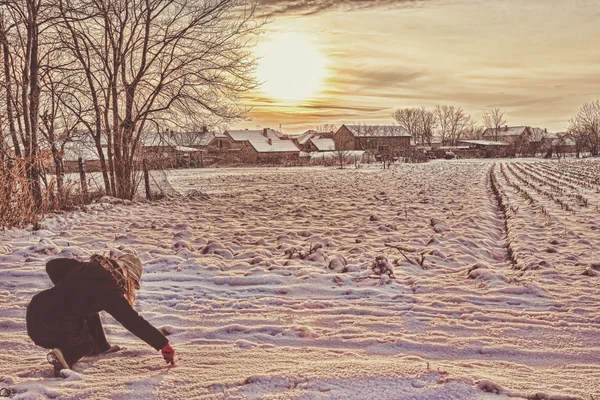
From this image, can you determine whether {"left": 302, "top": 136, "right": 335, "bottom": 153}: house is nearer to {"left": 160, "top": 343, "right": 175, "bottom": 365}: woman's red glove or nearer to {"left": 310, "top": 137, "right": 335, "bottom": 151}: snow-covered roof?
{"left": 310, "top": 137, "right": 335, "bottom": 151}: snow-covered roof

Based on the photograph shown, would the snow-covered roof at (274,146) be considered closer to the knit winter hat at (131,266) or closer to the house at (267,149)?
the house at (267,149)

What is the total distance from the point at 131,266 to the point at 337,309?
7.63ft

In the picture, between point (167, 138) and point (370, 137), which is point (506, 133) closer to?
point (370, 137)

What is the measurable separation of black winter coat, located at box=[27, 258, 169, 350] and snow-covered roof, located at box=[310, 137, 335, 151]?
8549 cm

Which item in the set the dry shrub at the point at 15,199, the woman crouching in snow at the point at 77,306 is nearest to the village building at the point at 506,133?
the dry shrub at the point at 15,199

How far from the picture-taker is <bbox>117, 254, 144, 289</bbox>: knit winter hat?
12.2ft

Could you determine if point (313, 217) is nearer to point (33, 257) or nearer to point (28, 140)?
point (33, 257)

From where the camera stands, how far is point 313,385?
3316 mm

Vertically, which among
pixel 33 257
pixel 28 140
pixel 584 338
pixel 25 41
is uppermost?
pixel 25 41

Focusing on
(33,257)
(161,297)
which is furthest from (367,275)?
(33,257)

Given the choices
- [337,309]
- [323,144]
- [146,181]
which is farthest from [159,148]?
[323,144]

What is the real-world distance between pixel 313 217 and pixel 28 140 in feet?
25.2

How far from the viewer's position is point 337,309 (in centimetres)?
522

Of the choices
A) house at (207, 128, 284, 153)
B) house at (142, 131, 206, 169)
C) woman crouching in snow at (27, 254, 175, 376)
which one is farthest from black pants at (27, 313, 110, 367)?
house at (207, 128, 284, 153)
